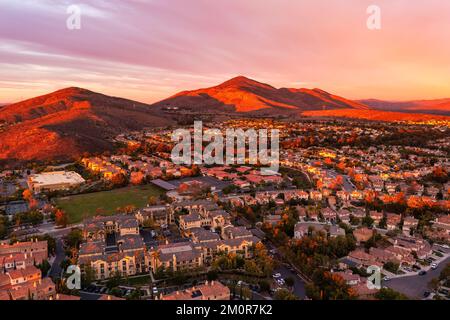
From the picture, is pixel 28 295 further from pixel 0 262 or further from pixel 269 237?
pixel 269 237

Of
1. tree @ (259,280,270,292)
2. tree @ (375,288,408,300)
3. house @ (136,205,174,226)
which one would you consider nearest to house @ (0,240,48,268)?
house @ (136,205,174,226)

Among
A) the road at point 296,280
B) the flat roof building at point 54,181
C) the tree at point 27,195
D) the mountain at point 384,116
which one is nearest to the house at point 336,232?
the road at point 296,280

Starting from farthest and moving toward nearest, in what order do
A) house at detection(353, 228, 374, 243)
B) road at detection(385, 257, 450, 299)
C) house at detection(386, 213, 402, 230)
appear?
house at detection(386, 213, 402, 230) → house at detection(353, 228, 374, 243) → road at detection(385, 257, 450, 299)

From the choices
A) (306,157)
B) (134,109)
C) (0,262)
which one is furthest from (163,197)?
(134,109)

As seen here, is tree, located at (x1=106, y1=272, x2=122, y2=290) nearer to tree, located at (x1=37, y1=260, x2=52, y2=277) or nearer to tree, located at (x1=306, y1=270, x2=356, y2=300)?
tree, located at (x1=37, y1=260, x2=52, y2=277)

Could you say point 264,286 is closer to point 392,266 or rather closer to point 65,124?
point 392,266

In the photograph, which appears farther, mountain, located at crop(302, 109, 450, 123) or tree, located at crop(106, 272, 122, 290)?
mountain, located at crop(302, 109, 450, 123)

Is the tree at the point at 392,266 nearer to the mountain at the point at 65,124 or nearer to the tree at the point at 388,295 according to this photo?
the tree at the point at 388,295
